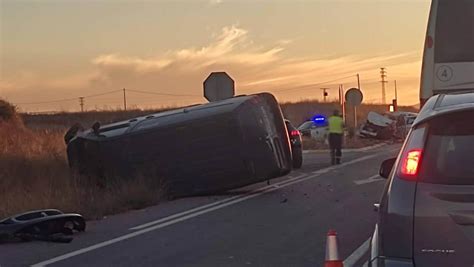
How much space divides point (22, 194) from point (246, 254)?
808 cm

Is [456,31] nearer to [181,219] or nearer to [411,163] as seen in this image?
[181,219]

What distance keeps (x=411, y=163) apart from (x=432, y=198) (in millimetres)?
263

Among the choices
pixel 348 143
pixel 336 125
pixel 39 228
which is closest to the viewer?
pixel 39 228

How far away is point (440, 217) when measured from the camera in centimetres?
440

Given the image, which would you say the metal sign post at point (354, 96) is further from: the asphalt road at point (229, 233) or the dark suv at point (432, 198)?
the dark suv at point (432, 198)

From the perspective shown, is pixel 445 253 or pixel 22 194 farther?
pixel 22 194

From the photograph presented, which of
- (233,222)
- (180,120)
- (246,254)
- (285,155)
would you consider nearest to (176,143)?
(180,120)

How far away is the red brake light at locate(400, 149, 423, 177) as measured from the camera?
460cm

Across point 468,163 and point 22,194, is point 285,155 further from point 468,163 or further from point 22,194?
point 468,163

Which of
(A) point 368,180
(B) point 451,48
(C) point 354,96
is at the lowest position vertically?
(A) point 368,180

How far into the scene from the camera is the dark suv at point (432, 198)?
14.3 ft

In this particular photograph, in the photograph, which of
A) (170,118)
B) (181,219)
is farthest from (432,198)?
(170,118)

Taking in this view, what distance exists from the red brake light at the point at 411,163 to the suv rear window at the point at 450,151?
0.03m

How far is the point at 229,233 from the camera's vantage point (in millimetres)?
11516
